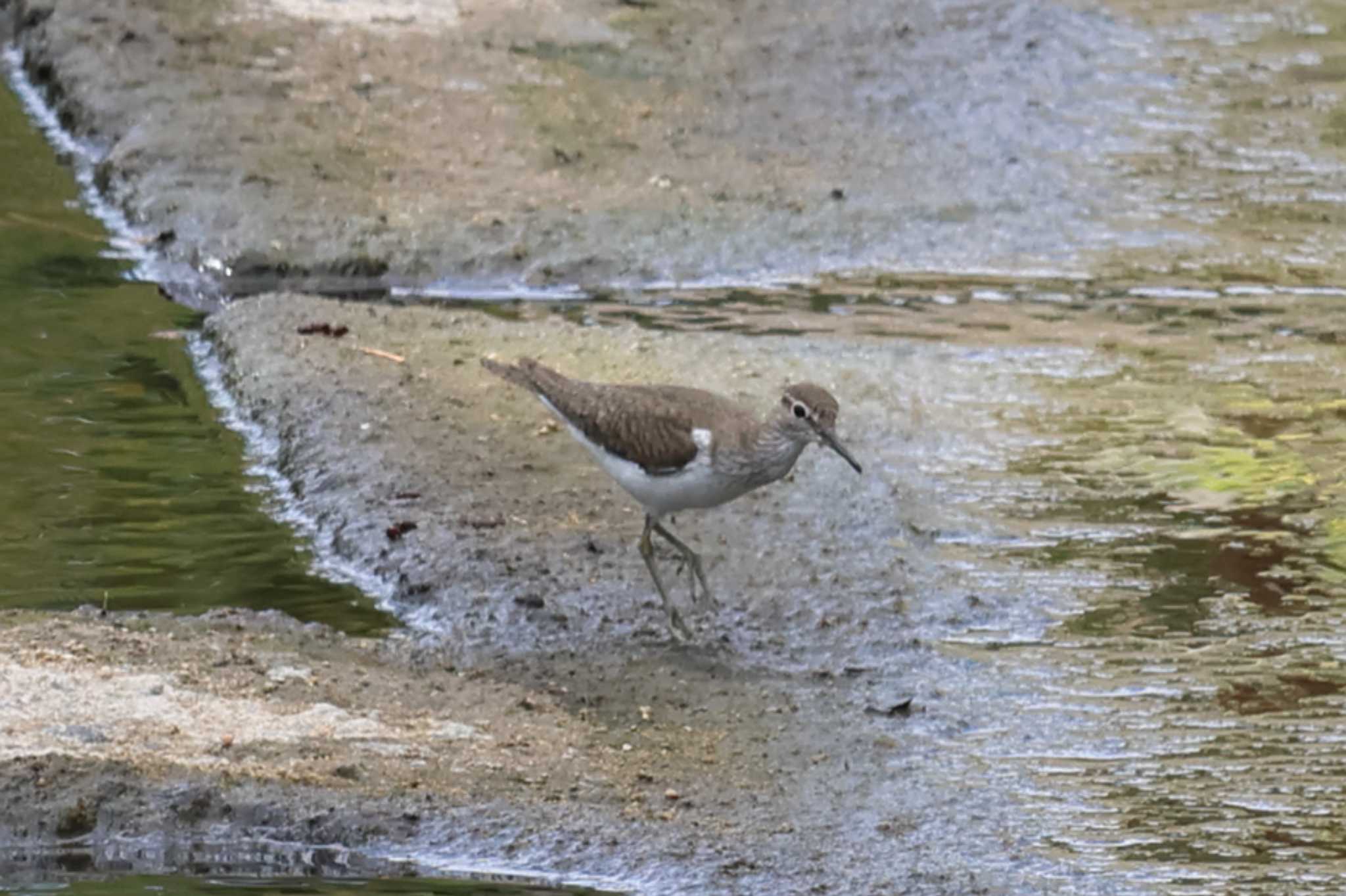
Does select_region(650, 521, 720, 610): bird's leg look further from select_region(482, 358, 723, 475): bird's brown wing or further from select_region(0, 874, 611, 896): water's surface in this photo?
select_region(0, 874, 611, 896): water's surface

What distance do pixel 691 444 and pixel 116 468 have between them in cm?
285

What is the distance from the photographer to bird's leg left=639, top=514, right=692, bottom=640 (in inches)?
285

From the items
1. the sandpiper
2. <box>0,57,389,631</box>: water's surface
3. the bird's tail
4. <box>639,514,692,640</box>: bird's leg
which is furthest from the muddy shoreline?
the bird's tail

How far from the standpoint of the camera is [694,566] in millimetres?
7445

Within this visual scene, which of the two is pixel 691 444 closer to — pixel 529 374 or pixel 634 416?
pixel 634 416

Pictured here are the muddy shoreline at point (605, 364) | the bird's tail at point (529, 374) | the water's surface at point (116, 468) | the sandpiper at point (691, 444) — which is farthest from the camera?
the bird's tail at point (529, 374)

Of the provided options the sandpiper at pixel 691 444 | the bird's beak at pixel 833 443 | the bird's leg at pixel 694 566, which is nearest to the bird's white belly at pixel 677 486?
the sandpiper at pixel 691 444

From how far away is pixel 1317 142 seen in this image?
1375 centimetres

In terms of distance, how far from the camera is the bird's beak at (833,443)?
24.0ft

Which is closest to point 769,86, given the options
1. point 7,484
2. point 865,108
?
point 865,108

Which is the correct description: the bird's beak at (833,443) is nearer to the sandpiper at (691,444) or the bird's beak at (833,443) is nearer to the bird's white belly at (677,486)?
the sandpiper at (691,444)

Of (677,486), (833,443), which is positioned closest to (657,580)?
(677,486)

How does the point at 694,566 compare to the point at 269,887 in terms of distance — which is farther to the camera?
the point at 694,566

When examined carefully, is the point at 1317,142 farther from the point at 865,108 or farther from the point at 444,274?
the point at 444,274
